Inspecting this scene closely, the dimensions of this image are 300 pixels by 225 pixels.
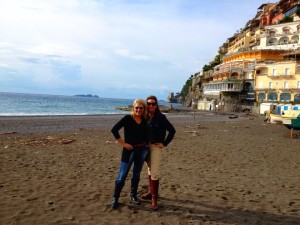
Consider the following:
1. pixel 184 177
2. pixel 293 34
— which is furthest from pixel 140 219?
pixel 293 34

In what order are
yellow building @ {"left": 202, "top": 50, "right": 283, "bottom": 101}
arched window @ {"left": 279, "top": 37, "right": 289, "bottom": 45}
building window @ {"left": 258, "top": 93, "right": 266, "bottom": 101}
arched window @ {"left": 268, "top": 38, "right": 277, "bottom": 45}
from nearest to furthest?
building window @ {"left": 258, "top": 93, "right": 266, "bottom": 101}
yellow building @ {"left": 202, "top": 50, "right": 283, "bottom": 101}
arched window @ {"left": 279, "top": 37, "right": 289, "bottom": 45}
arched window @ {"left": 268, "top": 38, "right": 277, "bottom": 45}

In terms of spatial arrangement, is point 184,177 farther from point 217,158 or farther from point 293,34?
point 293,34

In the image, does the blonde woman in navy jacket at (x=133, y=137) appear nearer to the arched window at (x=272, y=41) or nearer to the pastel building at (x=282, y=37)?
the pastel building at (x=282, y=37)

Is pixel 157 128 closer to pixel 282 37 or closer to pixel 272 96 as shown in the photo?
pixel 272 96

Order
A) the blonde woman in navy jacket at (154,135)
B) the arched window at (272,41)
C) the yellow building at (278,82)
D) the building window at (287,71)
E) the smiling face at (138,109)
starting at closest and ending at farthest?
the smiling face at (138,109), the blonde woman in navy jacket at (154,135), the yellow building at (278,82), the building window at (287,71), the arched window at (272,41)

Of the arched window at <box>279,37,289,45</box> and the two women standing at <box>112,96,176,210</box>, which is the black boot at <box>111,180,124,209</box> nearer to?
the two women standing at <box>112,96,176,210</box>

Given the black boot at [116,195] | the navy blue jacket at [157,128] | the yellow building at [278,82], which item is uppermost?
the yellow building at [278,82]

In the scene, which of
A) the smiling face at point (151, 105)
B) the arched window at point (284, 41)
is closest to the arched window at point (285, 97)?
the arched window at point (284, 41)

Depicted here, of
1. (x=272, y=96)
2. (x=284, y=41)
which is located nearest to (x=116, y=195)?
(x=272, y=96)

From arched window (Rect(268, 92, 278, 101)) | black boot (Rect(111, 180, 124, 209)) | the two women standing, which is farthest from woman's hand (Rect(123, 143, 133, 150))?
arched window (Rect(268, 92, 278, 101))

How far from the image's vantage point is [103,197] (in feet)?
19.8

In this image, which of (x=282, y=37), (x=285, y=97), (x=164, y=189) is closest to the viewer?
(x=164, y=189)

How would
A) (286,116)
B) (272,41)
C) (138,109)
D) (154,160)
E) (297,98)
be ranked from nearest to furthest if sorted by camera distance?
(138,109)
(154,160)
(286,116)
(297,98)
(272,41)

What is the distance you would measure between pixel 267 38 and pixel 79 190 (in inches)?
2788
